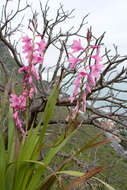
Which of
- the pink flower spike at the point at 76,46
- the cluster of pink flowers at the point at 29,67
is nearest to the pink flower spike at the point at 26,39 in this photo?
the cluster of pink flowers at the point at 29,67

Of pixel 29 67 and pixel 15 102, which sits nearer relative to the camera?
pixel 29 67

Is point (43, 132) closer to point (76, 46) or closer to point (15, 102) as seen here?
Answer: point (15, 102)

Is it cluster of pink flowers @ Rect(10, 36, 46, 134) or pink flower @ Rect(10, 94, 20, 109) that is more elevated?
cluster of pink flowers @ Rect(10, 36, 46, 134)

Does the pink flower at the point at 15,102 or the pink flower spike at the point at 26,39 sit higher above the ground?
the pink flower spike at the point at 26,39

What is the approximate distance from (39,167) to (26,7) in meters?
2.63

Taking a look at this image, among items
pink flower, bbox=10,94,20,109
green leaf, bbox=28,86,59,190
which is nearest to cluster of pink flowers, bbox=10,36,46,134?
pink flower, bbox=10,94,20,109

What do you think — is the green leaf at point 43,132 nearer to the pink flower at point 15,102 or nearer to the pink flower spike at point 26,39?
the pink flower at point 15,102

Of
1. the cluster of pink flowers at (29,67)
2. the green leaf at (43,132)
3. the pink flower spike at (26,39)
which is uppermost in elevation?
the pink flower spike at (26,39)

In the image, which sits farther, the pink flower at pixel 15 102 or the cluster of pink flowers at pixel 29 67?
the pink flower at pixel 15 102

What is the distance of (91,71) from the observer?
0.94 metres

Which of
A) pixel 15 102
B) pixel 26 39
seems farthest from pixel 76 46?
pixel 15 102

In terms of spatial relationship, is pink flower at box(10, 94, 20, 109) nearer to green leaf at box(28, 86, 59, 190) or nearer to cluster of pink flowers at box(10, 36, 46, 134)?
cluster of pink flowers at box(10, 36, 46, 134)

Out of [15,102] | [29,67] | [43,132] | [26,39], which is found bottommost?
[43,132]

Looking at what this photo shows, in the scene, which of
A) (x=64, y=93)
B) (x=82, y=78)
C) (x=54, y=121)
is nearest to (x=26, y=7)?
(x=64, y=93)
